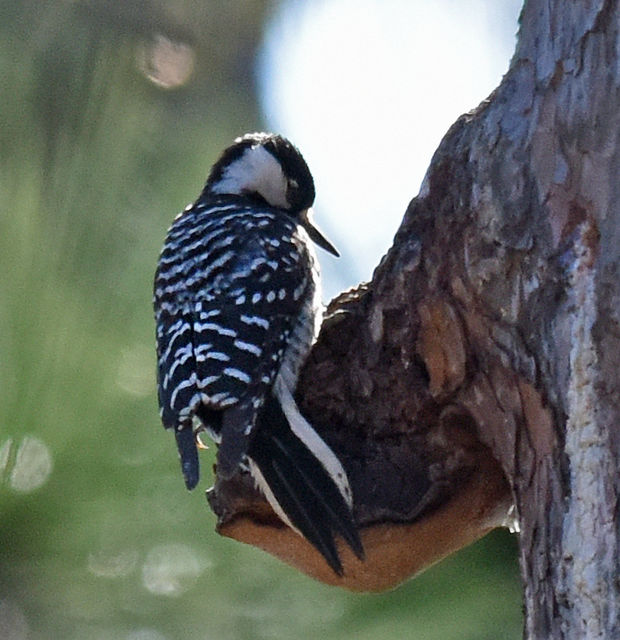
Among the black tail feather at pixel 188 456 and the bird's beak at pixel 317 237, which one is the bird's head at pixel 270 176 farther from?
the black tail feather at pixel 188 456

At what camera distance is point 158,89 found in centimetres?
239

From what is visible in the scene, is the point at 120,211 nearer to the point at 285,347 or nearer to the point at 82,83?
the point at 82,83

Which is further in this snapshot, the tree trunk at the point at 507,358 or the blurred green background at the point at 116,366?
the blurred green background at the point at 116,366

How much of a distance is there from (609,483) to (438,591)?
1.08 meters

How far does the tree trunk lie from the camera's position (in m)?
1.58

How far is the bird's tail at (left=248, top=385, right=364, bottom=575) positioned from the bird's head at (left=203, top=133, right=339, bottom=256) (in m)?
1.07

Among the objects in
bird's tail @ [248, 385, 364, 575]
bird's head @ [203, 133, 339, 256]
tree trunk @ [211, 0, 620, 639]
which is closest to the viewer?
tree trunk @ [211, 0, 620, 639]

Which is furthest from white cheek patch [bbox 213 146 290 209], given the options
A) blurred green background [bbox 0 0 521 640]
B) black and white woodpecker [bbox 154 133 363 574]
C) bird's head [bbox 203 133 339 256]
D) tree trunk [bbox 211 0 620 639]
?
tree trunk [bbox 211 0 620 639]

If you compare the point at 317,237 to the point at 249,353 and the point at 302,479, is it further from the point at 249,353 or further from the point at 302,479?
the point at 302,479

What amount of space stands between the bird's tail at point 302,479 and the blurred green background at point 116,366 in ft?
0.99

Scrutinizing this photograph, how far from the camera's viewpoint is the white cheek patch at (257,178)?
3.14 metres

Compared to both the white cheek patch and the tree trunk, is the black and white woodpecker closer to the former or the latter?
the tree trunk

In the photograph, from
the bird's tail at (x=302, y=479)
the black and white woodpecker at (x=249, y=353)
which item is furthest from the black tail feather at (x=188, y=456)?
the bird's tail at (x=302, y=479)

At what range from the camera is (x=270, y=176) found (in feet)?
10.6
